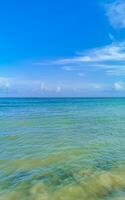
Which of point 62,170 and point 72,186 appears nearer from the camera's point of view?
point 72,186

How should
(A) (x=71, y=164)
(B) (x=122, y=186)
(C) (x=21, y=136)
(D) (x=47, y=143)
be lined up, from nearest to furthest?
(B) (x=122, y=186) → (A) (x=71, y=164) → (D) (x=47, y=143) → (C) (x=21, y=136)

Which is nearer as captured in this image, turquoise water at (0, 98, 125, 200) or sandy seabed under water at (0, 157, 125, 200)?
sandy seabed under water at (0, 157, 125, 200)

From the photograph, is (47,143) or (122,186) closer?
(122,186)

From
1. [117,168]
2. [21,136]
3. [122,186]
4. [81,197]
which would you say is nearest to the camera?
[81,197]

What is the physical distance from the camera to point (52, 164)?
9133 millimetres

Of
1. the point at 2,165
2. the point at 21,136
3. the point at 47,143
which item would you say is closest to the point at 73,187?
the point at 2,165

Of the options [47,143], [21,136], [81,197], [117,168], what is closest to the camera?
[81,197]

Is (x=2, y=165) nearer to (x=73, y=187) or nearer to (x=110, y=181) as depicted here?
(x=73, y=187)

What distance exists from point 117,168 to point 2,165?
374 centimetres

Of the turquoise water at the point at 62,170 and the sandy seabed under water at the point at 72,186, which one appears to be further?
the turquoise water at the point at 62,170

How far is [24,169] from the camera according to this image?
8.60 meters

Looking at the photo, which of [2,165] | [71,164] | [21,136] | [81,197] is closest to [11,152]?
[2,165]

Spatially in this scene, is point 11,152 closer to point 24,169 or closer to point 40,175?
point 24,169

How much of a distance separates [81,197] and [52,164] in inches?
114
